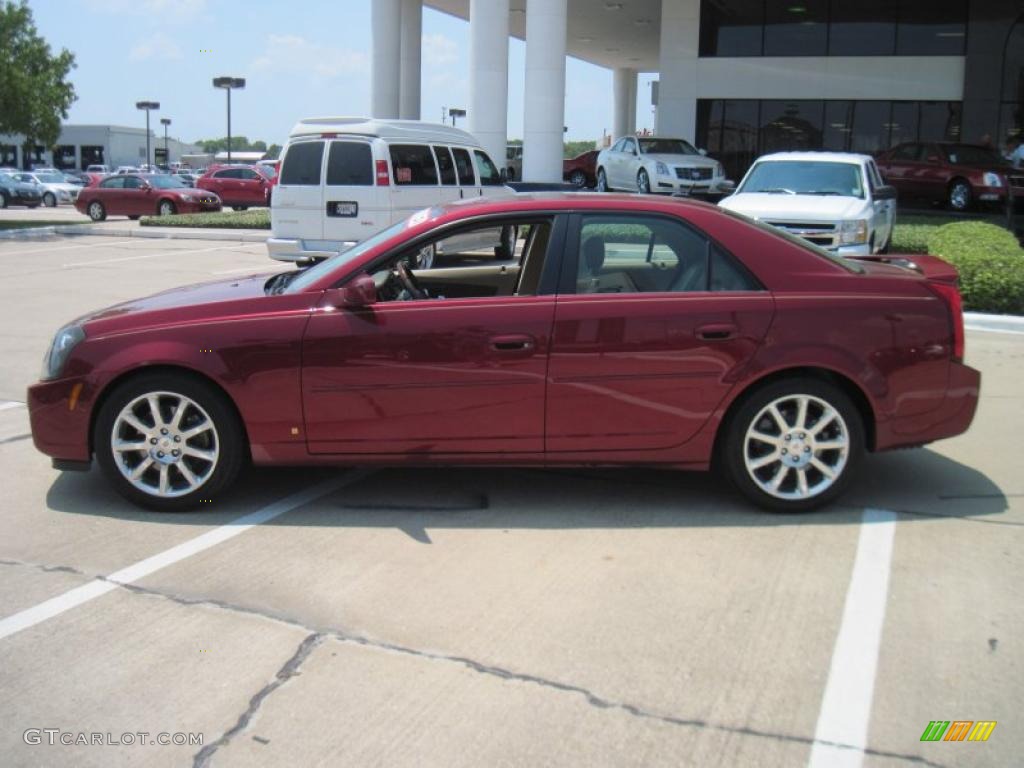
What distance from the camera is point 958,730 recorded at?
10.4 ft

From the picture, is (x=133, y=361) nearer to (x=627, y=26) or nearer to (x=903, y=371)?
(x=903, y=371)

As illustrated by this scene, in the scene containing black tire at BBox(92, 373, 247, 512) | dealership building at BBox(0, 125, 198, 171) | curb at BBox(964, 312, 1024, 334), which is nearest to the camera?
black tire at BBox(92, 373, 247, 512)

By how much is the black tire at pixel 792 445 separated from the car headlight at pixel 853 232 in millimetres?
7617

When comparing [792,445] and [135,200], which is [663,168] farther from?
[792,445]

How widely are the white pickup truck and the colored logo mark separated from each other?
8849mm

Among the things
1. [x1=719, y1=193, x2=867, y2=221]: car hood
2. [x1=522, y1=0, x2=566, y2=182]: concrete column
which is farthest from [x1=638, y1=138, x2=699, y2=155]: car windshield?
[x1=719, y1=193, x2=867, y2=221]: car hood

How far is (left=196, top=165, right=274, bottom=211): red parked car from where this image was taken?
35.6 meters

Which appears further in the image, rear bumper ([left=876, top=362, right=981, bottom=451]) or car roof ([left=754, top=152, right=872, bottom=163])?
car roof ([left=754, top=152, right=872, bottom=163])

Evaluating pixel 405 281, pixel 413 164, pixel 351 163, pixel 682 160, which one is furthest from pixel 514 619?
pixel 682 160

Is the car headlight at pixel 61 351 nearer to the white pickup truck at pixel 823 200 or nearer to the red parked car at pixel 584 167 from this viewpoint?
the white pickup truck at pixel 823 200

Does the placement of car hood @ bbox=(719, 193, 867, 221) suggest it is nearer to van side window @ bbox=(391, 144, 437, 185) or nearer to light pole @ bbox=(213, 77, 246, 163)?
van side window @ bbox=(391, 144, 437, 185)

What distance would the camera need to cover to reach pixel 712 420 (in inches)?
196

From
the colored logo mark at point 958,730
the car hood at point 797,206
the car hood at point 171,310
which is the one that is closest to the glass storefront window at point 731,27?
the car hood at point 797,206

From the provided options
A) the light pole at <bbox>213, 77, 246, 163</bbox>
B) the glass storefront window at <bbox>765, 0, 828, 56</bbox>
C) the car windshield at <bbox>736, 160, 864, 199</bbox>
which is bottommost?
the car windshield at <bbox>736, 160, 864, 199</bbox>
